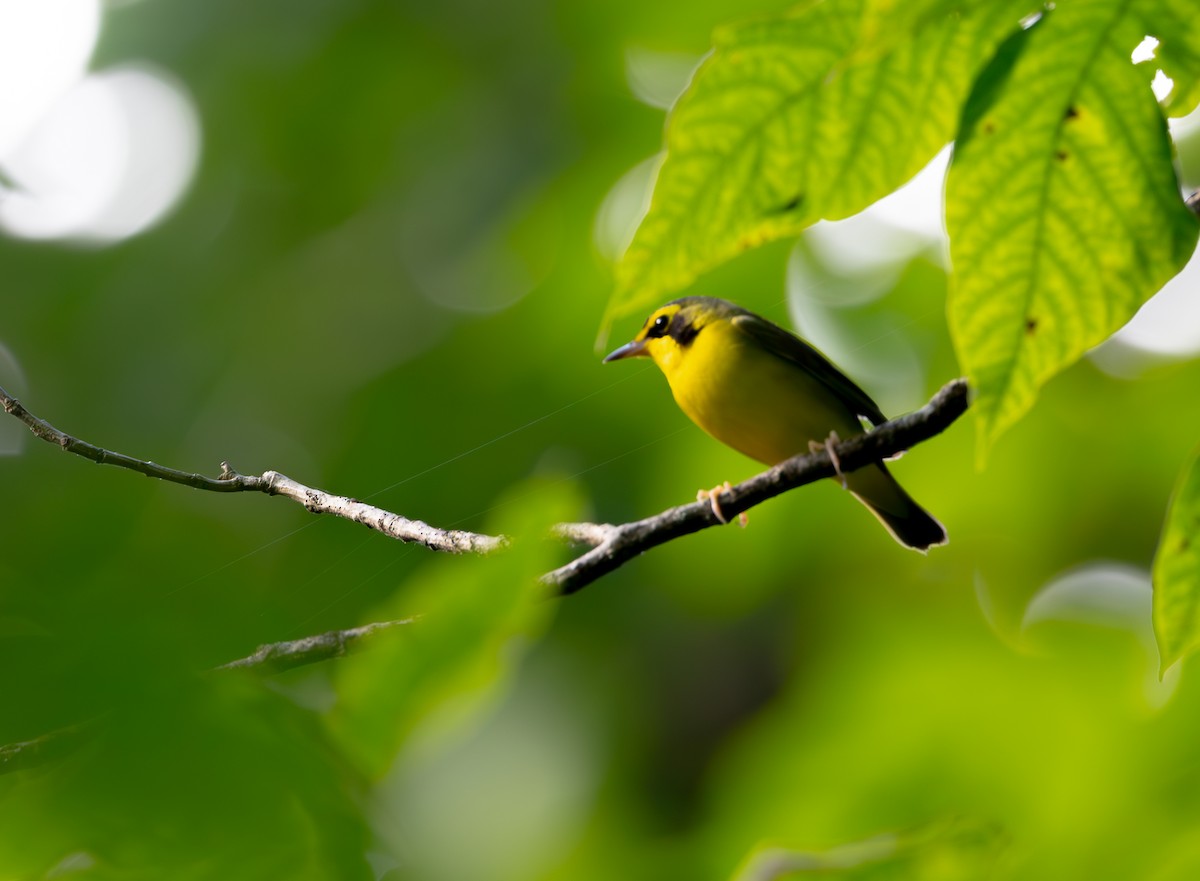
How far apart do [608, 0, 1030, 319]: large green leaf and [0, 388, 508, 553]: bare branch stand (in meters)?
0.62

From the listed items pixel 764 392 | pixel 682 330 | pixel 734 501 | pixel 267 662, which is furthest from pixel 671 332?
pixel 267 662

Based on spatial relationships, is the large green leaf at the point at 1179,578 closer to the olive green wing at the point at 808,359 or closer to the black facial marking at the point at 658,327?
the olive green wing at the point at 808,359

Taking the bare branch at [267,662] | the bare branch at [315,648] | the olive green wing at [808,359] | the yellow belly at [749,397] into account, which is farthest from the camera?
the olive green wing at [808,359]

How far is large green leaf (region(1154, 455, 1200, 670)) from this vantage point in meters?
0.72

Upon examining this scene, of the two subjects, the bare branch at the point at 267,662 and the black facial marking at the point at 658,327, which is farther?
the black facial marking at the point at 658,327

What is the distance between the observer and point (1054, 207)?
0.73 meters

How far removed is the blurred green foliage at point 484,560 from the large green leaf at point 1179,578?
156 millimetres

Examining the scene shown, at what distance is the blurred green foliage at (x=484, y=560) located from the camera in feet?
1.16

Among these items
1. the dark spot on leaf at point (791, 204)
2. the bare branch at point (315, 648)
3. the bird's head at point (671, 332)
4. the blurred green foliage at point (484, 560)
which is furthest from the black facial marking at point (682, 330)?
the dark spot on leaf at point (791, 204)

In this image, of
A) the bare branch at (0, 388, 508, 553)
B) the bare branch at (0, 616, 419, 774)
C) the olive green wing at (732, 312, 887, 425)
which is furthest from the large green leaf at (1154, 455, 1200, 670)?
the olive green wing at (732, 312, 887, 425)

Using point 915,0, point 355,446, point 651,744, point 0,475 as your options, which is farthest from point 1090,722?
point 0,475

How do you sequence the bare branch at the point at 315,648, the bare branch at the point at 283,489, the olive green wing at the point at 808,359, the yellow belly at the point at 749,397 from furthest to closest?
the olive green wing at the point at 808,359
the yellow belly at the point at 749,397
the bare branch at the point at 283,489
the bare branch at the point at 315,648

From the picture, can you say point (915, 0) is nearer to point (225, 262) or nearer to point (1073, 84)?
point (1073, 84)

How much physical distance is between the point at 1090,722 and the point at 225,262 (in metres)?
2.58
